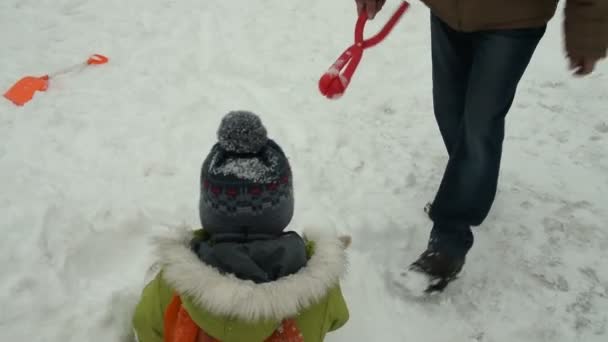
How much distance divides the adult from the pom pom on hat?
0.97 meters

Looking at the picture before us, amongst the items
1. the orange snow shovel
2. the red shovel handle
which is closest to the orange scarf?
the red shovel handle

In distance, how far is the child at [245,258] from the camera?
1.30 metres

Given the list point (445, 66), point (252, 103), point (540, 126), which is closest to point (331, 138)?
point (252, 103)

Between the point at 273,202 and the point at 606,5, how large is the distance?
123 centimetres

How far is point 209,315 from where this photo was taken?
1.38m

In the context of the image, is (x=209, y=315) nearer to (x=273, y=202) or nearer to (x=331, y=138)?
(x=273, y=202)

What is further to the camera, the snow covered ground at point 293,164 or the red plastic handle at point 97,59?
the red plastic handle at point 97,59

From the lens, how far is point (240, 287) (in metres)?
1.29

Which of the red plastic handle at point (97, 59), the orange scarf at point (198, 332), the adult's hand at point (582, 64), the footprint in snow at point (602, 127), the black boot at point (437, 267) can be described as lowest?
the black boot at point (437, 267)

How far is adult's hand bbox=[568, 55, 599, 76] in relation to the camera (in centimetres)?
172

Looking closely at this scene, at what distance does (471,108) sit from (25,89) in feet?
9.28

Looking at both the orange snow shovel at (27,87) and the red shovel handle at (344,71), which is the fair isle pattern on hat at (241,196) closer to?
the red shovel handle at (344,71)

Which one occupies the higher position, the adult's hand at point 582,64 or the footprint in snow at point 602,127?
the adult's hand at point 582,64

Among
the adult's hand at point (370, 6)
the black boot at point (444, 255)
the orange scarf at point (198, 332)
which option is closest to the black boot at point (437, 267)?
the black boot at point (444, 255)
